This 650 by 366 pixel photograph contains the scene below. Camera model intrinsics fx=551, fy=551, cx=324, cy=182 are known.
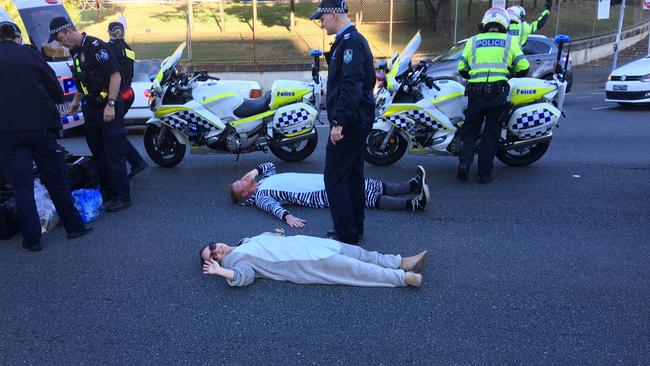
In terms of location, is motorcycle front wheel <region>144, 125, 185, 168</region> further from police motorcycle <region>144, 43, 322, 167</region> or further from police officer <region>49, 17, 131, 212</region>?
police officer <region>49, 17, 131, 212</region>

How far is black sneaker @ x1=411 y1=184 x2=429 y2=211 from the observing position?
17.4 ft

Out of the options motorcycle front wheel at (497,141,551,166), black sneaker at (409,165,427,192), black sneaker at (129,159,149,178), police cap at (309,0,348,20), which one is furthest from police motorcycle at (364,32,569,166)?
black sneaker at (129,159,149,178)

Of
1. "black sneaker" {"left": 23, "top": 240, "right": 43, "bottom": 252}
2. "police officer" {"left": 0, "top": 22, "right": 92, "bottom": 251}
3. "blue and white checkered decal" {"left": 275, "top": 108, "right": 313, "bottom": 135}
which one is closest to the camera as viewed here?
"police officer" {"left": 0, "top": 22, "right": 92, "bottom": 251}

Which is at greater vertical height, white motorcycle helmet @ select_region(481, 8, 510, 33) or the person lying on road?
white motorcycle helmet @ select_region(481, 8, 510, 33)

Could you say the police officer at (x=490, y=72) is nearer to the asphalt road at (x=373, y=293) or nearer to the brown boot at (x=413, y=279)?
the asphalt road at (x=373, y=293)

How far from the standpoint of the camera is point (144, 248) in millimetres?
4766

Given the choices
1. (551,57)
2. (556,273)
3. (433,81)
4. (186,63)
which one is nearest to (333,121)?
(556,273)

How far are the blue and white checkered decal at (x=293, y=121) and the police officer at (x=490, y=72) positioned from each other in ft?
6.39

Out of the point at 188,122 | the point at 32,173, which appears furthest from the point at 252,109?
the point at 32,173

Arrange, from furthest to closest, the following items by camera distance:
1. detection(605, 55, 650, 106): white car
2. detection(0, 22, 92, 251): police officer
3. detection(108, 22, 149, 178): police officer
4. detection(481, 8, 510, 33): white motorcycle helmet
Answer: detection(605, 55, 650, 106): white car → detection(108, 22, 149, 178): police officer → detection(481, 8, 510, 33): white motorcycle helmet → detection(0, 22, 92, 251): police officer

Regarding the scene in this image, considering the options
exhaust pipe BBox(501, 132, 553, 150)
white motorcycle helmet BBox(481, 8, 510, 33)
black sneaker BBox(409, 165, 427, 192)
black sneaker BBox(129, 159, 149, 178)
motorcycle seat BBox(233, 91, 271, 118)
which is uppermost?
white motorcycle helmet BBox(481, 8, 510, 33)

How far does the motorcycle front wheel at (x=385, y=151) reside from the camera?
23.1 ft

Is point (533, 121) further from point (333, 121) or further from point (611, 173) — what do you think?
point (333, 121)

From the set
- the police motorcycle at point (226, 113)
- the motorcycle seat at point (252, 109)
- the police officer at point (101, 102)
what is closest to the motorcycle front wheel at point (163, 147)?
the police motorcycle at point (226, 113)
